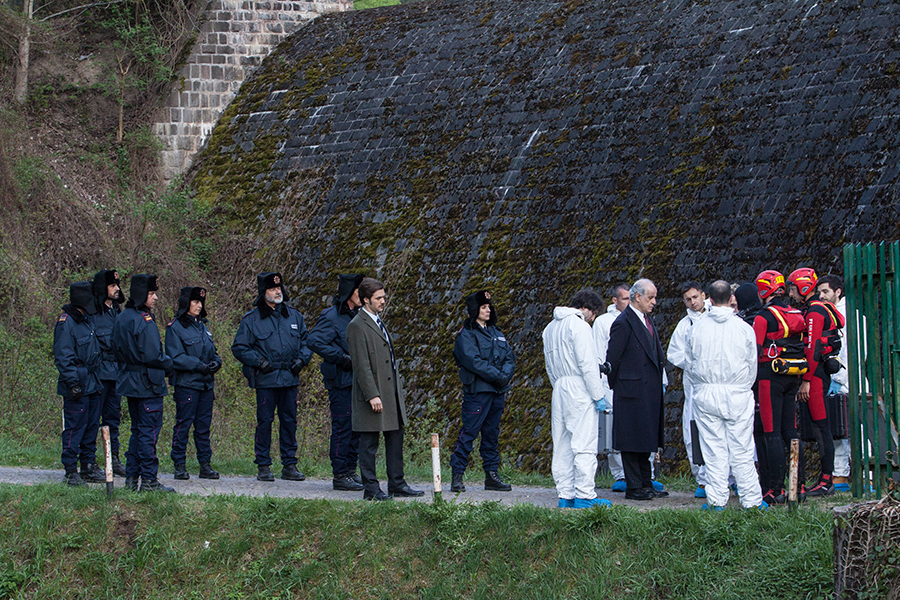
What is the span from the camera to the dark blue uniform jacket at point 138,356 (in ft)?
30.2

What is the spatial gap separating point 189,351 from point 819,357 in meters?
5.99

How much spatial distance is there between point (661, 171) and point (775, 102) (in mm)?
1742

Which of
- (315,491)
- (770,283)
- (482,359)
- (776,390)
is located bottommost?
(315,491)

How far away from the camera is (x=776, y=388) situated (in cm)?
817

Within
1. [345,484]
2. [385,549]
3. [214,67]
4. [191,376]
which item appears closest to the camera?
[385,549]

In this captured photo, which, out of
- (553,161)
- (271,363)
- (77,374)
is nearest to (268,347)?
(271,363)

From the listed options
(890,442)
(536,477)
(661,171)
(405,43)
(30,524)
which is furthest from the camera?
(405,43)

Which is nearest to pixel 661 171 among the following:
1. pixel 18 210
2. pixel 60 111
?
pixel 18 210

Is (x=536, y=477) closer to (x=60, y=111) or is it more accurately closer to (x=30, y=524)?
(x=30, y=524)

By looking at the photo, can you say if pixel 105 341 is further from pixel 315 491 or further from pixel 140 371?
pixel 315 491

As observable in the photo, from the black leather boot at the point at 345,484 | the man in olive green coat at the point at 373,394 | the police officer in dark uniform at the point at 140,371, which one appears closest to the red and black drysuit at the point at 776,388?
the man in olive green coat at the point at 373,394

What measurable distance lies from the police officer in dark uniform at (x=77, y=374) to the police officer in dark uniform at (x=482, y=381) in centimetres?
342

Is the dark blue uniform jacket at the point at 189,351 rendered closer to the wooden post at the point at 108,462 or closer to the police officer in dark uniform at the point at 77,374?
the police officer in dark uniform at the point at 77,374

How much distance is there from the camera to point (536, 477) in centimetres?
1060
